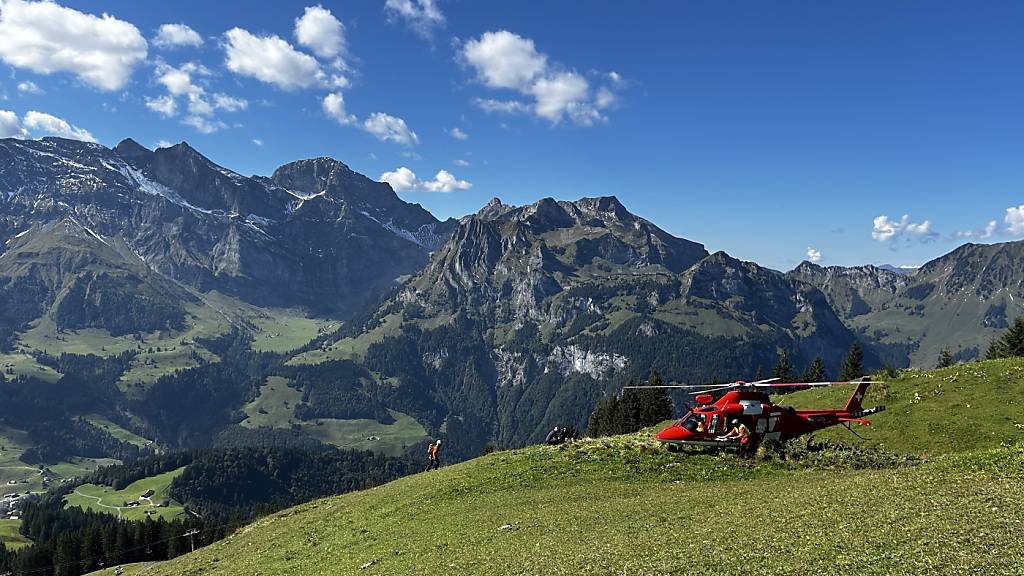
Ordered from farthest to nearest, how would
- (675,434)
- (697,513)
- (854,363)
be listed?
(854,363) < (675,434) < (697,513)

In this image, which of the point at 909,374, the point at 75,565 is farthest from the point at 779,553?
the point at 75,565

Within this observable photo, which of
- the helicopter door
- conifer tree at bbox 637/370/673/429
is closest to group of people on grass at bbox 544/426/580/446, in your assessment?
the helicopter door

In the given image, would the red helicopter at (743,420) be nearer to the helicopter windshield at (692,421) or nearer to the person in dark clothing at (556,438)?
the helicopter windshield at (692,421)

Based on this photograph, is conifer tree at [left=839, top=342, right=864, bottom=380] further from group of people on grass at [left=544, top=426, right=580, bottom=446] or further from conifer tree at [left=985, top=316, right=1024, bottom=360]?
group of people on grass at [left=544, top=426, right=580, bottom=446]

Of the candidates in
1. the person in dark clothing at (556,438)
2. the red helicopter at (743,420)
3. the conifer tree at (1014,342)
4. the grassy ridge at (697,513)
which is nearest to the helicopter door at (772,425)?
the red helicopter at (743,420)

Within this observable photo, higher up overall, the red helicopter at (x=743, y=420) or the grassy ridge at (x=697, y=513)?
the red helicopter at (x=743, y=420)

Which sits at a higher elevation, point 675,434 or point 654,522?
point 675,434

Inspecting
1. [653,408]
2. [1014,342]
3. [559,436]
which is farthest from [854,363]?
[559,436]

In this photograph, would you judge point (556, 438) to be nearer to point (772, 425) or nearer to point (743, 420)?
point (743, 420)

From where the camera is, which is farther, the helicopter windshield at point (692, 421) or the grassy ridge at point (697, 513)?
the helicopter windshield at point (692, 421)

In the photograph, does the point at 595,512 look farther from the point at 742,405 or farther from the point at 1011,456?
the point at 1011,456

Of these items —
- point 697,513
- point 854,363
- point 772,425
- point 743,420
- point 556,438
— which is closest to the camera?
point 697,513

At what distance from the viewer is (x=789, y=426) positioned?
126 feet

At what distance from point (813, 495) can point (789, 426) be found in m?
12.9
